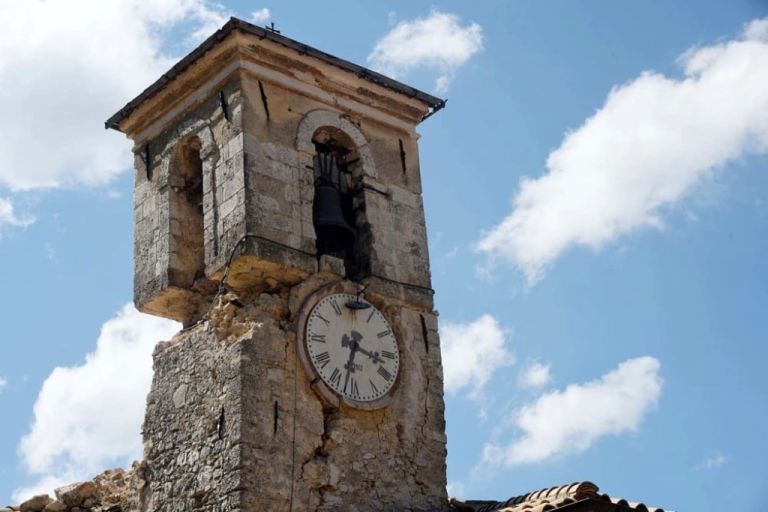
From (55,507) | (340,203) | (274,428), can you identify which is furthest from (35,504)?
(340,203)

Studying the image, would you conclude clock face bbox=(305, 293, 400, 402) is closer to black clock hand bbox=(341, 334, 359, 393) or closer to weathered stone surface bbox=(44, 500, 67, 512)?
black clock hand bbox=(341, 334, 359, 393)

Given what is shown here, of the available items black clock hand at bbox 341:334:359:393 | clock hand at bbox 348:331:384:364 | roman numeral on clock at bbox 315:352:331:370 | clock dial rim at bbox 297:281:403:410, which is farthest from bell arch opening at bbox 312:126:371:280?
roman numeral on clock at bbox 315:352:331:370

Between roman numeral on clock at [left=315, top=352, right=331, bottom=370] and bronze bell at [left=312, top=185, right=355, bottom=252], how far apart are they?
1.52 meters

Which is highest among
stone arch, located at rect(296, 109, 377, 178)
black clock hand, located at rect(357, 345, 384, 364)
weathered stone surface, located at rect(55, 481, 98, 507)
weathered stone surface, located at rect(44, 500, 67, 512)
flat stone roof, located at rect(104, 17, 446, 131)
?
flat stone roof, located at rect(104, 17, 446, 131)

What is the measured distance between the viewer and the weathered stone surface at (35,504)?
47.2 ft

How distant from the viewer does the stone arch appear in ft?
48.2

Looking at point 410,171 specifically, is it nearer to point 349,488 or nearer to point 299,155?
point 299,155

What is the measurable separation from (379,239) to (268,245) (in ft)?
4.97

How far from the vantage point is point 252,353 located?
43.6ft

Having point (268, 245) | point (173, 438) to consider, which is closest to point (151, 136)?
point (268, 245)

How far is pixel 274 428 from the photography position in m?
13.1

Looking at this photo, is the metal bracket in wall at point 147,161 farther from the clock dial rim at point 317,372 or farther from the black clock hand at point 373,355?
the black clock hand at point 373,355

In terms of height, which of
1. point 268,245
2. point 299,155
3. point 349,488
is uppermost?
point 299,155

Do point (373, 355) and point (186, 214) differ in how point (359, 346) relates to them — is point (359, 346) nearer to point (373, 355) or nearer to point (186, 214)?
point (373, 355)
